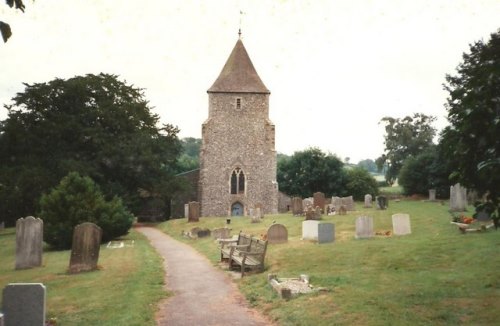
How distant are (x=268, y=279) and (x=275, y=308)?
84.3 inches

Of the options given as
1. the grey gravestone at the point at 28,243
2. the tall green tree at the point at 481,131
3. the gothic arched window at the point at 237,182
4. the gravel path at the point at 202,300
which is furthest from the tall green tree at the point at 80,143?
the tall green tree at the point at 481,131

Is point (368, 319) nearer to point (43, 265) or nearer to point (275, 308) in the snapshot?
point (275, 308)

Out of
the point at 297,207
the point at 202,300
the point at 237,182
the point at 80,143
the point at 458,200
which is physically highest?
the point at 80,143

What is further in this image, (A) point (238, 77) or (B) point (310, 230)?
(A) point (238, 77)

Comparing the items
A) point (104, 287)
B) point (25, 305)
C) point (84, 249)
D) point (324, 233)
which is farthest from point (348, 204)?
point (25, 305)

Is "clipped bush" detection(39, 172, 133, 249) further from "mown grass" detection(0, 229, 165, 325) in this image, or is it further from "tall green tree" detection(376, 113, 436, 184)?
"tall green tree" detection(376, 113, 436, 184)

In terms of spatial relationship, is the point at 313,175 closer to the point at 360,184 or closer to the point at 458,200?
the point at 360,184

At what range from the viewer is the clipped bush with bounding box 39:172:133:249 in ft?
68.3

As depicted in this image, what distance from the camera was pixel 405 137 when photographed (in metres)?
56.9

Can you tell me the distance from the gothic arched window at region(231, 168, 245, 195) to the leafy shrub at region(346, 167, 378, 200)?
44.4 feet

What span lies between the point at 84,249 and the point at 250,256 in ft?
17.0

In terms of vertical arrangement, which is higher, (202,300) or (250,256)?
(250,256)

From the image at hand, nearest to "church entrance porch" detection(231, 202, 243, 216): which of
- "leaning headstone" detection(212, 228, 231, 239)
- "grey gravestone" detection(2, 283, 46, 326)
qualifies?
"leaning headstone" detection(212, 228, 231, 239)

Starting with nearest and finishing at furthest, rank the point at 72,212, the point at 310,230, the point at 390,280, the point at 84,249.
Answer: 1. the point at 390,280
2. the point at 84,249
3. the point at 310,230
4. the point at 72,212
